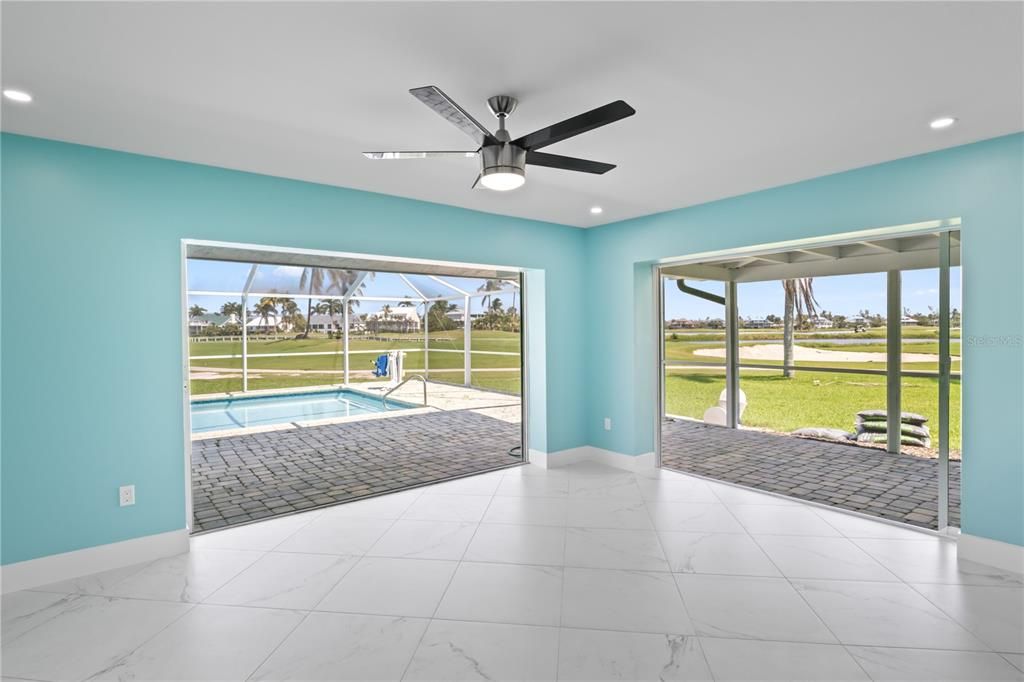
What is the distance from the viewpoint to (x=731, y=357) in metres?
6.65

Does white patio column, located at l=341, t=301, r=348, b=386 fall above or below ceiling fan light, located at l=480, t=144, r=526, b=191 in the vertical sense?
below

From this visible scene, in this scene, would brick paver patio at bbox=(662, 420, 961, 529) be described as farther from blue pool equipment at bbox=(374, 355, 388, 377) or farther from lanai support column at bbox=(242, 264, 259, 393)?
lanai support column at bbox=(242, 264, 259, 393)

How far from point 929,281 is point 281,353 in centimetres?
1083

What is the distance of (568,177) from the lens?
10.8 feet

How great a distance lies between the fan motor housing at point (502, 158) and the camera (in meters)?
2.09

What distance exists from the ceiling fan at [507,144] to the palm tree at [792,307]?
187 inches

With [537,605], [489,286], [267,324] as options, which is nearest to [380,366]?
[267,324]

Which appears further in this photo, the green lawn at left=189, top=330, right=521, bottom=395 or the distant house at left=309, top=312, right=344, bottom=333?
the distant house at left=309, top=312, right=344, bottom=333

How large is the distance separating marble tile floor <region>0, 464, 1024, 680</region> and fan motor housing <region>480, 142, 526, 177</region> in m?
2.04

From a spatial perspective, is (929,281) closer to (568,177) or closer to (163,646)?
(568,177)

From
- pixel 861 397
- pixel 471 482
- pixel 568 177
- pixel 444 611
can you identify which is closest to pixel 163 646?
pixel 444 611

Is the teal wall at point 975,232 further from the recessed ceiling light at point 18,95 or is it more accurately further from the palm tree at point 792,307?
the recessed ceiling light at point 18,95

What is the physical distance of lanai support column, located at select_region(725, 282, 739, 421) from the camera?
6621mm

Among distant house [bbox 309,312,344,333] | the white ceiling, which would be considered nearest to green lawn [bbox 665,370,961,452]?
the white ceiling
